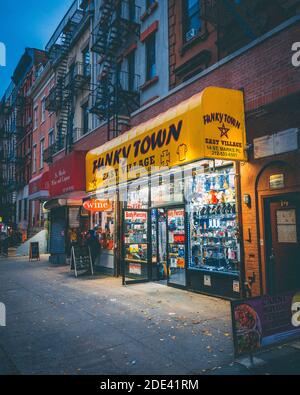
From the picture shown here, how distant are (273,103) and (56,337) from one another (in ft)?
20.3

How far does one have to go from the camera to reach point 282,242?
23.0 feet

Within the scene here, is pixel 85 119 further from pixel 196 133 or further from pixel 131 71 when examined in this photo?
pixel 196 133

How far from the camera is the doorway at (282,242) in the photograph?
6.79 m

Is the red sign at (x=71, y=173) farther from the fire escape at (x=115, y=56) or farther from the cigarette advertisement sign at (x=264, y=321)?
the cigarette advertisement sign at (x=264, y=321)

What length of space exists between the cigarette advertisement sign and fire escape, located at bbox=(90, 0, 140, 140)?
1052 cm

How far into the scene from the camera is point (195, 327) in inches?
237

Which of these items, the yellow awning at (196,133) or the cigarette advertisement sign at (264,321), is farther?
the yellow awning at (196,133)

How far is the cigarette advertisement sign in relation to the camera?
432cm

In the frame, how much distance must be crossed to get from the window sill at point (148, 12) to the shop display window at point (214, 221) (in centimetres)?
869

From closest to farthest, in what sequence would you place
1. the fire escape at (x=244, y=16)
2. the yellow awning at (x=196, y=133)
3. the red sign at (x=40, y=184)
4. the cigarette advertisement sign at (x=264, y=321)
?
the cigarette advertisement sign at (x=264, y=321)
the yellow awning at (x=196, y=133)
the fire escape at (x=244, y=16)
the red sign at (x=40, y=184)

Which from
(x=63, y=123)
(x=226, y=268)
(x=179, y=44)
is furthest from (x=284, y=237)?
(x=63, y=123)

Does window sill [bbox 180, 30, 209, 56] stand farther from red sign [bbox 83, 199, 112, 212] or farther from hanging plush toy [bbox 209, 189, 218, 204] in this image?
red sign [bbox 83, 199, 112, 212]

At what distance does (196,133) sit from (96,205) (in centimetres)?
632

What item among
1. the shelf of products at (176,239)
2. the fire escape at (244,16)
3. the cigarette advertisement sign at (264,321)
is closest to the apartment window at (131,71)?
the fire escape at (244,16)
